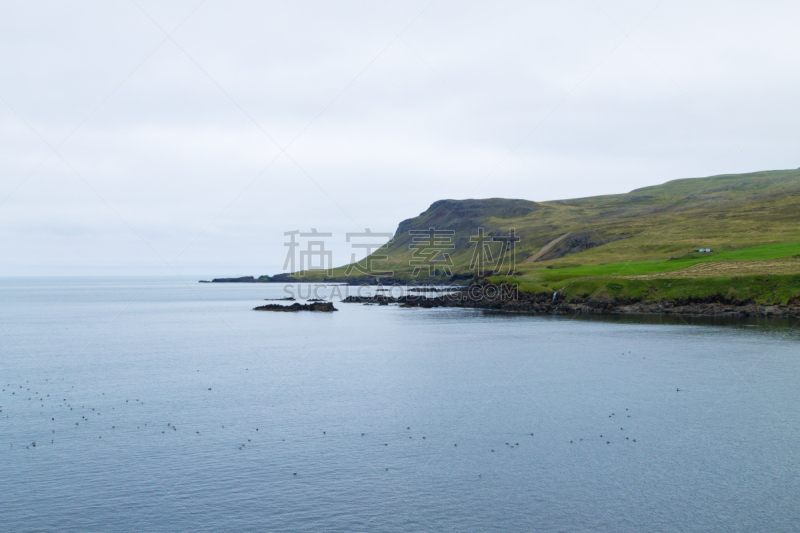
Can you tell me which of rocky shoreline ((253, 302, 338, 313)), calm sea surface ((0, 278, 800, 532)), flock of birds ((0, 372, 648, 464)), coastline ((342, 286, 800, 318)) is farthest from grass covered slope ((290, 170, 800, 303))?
flock of birds ((0, 372, 648, 464))

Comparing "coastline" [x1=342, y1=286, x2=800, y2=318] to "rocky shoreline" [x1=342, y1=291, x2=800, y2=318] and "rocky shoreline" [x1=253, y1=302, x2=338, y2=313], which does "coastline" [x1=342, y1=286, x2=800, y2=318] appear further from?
"rocky shoreline" [x1=253, y1=302, x2=338, y2=313]

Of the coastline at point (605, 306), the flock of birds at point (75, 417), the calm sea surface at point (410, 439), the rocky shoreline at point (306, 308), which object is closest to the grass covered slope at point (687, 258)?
the coastline at point (605, 306)

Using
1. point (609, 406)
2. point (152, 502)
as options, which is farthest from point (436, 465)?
point (609, 406)

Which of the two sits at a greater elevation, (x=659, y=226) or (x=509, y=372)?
(x=659, y=226)

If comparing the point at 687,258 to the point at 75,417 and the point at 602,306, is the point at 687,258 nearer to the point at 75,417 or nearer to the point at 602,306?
the point at 602,306

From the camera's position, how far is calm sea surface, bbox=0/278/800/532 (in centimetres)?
2370

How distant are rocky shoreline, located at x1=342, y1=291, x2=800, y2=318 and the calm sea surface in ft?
75.7

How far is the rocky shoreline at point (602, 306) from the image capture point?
284ft

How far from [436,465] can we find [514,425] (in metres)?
8.31

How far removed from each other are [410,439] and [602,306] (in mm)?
80705

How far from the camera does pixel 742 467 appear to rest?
27.9 meters

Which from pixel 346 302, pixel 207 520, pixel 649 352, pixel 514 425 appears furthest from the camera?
pixel 346 302

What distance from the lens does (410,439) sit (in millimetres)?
32969

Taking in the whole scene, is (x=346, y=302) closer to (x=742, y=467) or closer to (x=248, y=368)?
(x=248, y=368)
